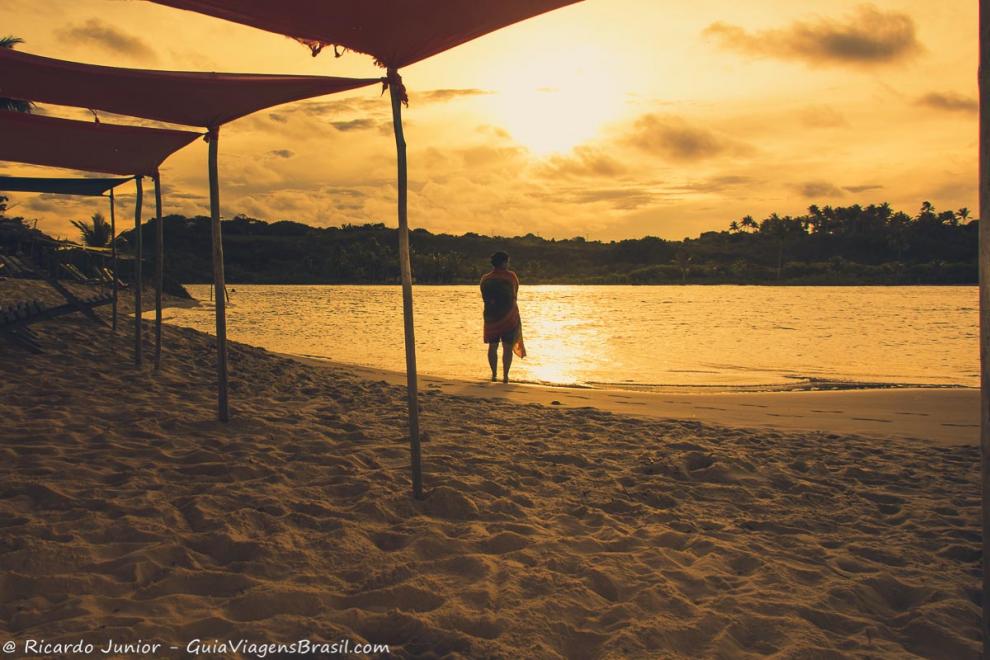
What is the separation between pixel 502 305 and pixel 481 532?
19.6 ft

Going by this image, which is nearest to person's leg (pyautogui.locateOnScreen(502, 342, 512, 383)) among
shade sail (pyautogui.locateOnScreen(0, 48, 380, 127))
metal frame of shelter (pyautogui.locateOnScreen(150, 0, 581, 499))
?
shade sail (pyautogui.locateOnScreen(0, 48, 380, 127))

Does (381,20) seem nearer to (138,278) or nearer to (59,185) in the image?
(138,278)

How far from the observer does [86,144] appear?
6.25 meters

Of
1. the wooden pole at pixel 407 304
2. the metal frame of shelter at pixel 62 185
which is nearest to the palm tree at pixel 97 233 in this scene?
the metal frame of shelter at pixel 62 185

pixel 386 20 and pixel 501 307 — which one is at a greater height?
pixel 386 20

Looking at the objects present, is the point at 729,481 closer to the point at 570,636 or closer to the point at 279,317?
the point at 570,636

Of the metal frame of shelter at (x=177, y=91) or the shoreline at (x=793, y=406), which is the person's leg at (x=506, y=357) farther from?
the metal frame of shelter at (x=177, y=91)

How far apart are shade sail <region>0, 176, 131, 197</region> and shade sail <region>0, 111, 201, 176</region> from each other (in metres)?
1.16

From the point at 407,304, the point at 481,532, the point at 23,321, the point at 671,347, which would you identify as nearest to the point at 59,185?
the point at 23,321

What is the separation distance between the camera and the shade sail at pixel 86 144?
563 cm

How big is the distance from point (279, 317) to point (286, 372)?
16847 mm

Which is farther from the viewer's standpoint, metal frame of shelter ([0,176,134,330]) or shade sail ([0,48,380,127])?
metal frame of shelter ([0,176,134,330])

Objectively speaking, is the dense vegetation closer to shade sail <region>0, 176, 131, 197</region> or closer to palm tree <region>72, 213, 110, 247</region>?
palm tree <region>72, 213, 110, 247</region>

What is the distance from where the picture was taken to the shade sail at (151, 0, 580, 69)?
116 inches
